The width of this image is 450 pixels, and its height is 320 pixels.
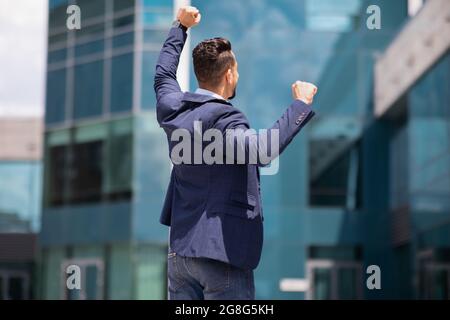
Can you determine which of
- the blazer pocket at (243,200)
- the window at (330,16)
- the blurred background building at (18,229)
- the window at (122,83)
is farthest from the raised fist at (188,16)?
the blurred background building at (18,229)

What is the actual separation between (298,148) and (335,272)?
3281mm

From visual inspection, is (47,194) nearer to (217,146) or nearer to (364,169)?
(364,169)

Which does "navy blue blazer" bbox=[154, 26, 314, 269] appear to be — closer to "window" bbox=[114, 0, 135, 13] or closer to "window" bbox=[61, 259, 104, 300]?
"window" bbox=[61, 259, 104, 300]

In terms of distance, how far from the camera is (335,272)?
77.0ft

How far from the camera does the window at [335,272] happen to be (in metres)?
23.1

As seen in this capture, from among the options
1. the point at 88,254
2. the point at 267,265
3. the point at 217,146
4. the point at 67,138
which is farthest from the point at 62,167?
the point at 217,146

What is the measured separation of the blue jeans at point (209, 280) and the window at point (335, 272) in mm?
20230

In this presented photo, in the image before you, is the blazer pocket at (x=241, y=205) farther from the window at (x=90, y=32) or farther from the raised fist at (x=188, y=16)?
the window at (x=90, y=32)

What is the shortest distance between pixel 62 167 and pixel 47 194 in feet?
2.90

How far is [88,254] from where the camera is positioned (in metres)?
24.3

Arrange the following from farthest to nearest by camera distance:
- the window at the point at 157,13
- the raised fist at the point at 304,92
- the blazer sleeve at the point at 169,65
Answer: the window at the point at 157,13 → the blazer sleeve at the point at 169,65 → the raised fist at the point at 304,92
